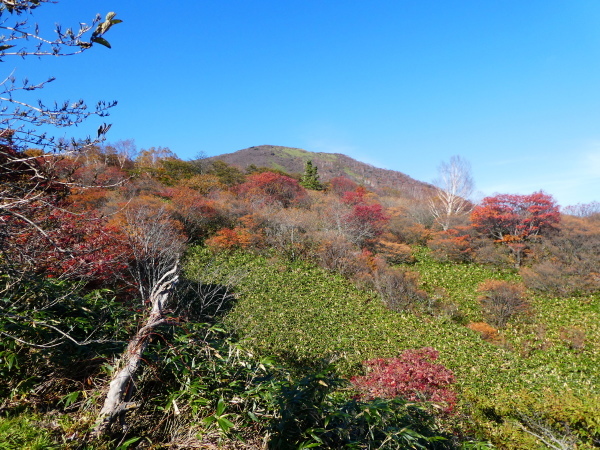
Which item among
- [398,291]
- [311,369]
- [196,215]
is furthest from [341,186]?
[311,369]

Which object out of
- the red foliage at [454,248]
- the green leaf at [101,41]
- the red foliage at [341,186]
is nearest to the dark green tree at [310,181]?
the red foliage at [341,186]

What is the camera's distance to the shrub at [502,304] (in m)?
10.9

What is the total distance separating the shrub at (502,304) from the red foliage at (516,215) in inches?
278

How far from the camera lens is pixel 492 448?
6.70ft

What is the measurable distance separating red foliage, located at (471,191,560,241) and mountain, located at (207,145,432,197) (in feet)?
107

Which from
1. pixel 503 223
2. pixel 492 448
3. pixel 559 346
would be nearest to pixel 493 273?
pixel 503 223

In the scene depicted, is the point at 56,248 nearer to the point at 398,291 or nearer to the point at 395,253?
the point at 398,291

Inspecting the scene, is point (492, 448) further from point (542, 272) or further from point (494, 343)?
point (542, 272)

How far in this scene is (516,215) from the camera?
1733 centimetres

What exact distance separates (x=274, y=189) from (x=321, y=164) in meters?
40.0

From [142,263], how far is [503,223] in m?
19.3

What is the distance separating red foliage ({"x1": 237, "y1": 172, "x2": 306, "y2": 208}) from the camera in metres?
23.6

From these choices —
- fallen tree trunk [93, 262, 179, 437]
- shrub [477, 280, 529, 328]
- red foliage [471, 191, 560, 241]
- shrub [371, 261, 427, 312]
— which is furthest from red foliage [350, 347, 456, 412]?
red foliage [471, 191, 560, 241]

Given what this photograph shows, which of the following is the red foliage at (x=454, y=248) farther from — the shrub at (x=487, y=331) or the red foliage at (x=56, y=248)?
the red foliage at (x=56, y=248)
